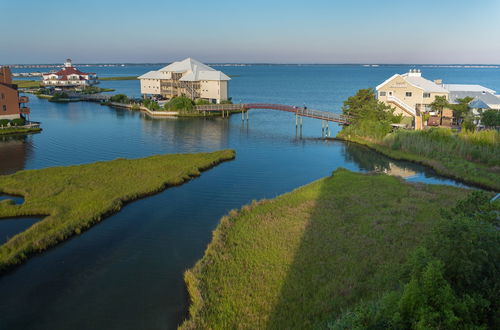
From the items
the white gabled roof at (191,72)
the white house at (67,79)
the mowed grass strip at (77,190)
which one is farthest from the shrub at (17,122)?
the white house at (67,79)

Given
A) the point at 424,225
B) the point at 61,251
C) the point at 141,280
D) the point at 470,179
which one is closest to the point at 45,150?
the point at 61,251

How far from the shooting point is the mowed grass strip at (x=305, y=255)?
11820 mm

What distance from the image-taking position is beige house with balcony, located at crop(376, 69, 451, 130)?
46184 millimetres

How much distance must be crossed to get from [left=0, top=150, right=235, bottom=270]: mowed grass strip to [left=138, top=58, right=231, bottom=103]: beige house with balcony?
3437 centimetres

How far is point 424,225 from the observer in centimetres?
1745

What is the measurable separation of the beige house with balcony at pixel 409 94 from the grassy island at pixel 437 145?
4136 mm

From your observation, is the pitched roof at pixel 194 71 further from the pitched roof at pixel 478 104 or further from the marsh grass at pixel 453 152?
the pitched roof at pixel 478 104

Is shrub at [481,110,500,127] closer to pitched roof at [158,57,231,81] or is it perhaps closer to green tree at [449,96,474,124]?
green tree at [449,96,474,124]

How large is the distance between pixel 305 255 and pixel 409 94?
129 feet

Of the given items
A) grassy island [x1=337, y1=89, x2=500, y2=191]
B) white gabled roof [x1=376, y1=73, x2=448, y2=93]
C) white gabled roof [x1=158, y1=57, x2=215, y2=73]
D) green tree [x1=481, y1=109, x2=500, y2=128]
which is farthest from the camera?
white gabled roof [x1=158, y1=57, x2=215, y2=73]

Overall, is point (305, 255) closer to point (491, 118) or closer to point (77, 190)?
point (77, 190)

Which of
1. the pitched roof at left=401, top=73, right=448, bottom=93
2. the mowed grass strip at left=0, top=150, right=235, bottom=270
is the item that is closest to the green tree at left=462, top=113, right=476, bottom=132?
the pitched roof at left=401, top=73, right=448, bottom=93

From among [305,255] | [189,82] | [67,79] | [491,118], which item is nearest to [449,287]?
[305,255]

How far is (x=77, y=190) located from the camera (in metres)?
23.2
